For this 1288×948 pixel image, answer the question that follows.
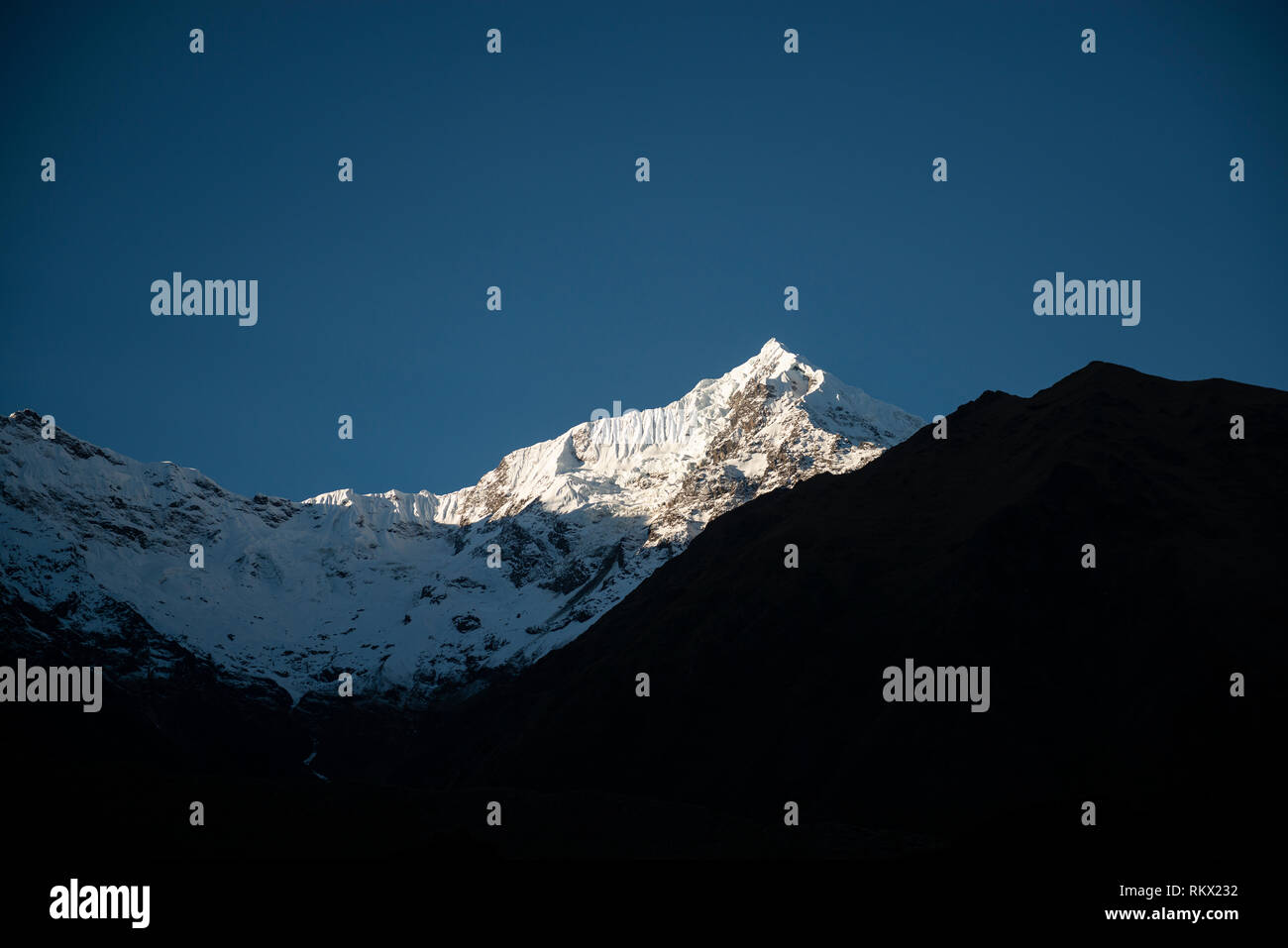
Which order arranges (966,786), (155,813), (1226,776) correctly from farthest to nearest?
(966,786), (1226,776), (155,813)

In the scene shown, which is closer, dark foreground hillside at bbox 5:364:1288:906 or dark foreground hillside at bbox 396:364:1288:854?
dark foreground hillside at bbox 5:364:1288:906

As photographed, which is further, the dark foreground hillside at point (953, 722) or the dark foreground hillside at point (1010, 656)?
the dark foreground hillside at point (1010, 656)

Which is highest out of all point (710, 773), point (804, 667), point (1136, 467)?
point (1136, 467)

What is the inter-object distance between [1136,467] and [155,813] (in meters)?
133

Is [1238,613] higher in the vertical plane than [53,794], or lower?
higher

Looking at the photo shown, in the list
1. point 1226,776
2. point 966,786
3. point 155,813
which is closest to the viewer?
point 155,813

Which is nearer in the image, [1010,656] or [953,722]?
[953,722]

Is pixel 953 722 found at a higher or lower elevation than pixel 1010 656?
lower

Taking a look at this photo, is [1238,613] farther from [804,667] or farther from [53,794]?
[53,794]

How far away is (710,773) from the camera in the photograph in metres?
163
